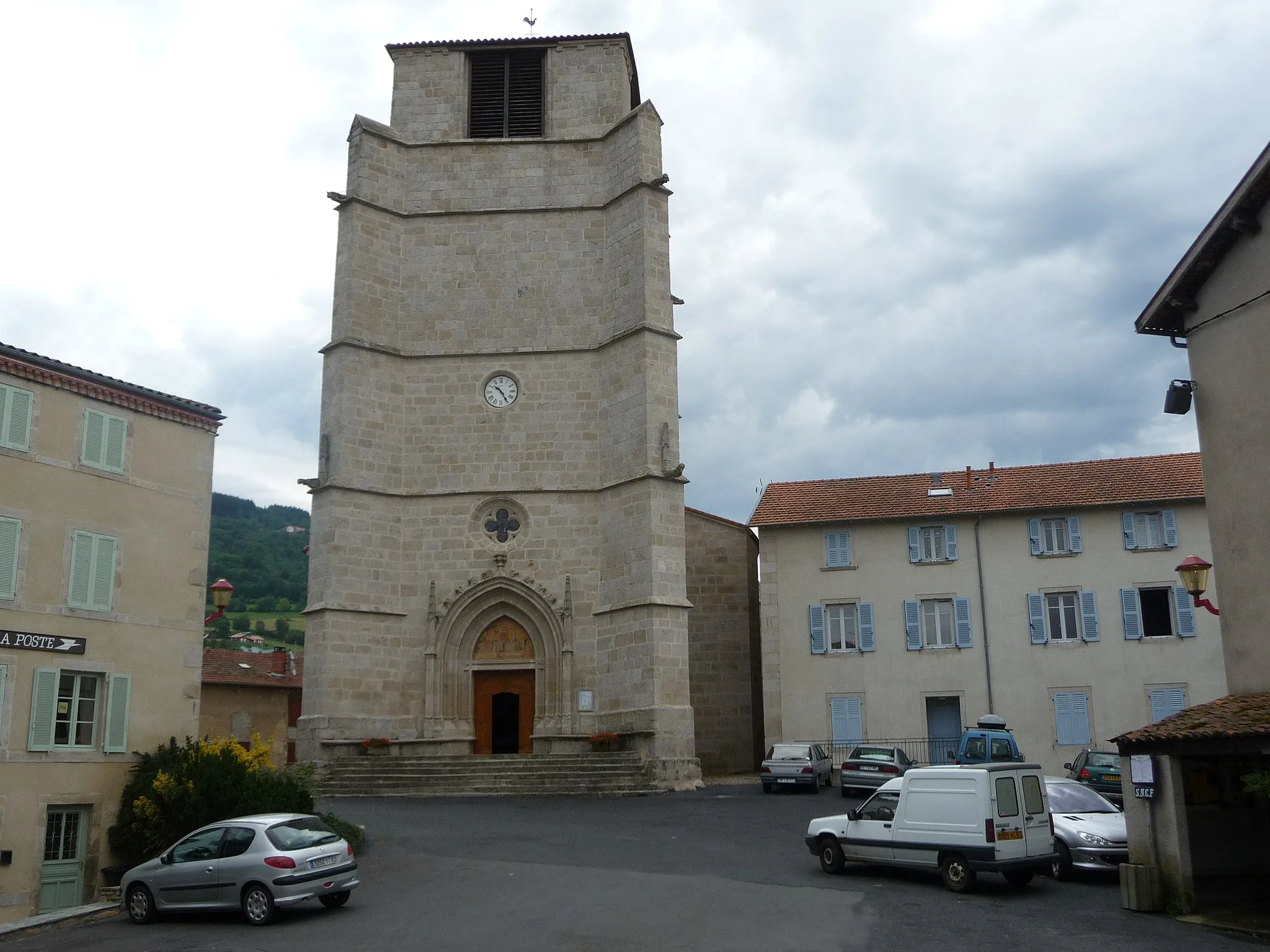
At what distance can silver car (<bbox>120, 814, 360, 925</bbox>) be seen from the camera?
1311cm

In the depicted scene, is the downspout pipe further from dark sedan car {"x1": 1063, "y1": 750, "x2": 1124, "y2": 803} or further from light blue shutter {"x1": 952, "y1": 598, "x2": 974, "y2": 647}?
dark sedan car {"x1": 1063, "y1": 750, "x2": 1124, "y2": 803}

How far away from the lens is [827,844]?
1507 cm

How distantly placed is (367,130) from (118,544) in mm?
15883

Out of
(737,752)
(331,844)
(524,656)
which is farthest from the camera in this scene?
(737,752)

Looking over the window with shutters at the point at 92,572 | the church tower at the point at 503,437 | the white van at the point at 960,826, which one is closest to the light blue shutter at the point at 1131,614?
the church tower at the point at 503,437

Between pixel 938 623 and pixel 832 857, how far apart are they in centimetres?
1684

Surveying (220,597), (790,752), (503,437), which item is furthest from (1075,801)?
(503,437)

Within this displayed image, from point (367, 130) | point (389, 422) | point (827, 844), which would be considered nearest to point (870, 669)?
point (389, 422)

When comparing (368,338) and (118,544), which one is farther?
(368,338)

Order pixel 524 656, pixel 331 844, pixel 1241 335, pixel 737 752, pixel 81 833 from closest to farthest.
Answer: pixel 331 844
pixel 1241 335
pixel 81 833
pixel 524 656
pixel 737 752

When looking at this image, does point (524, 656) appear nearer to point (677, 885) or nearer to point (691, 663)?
point (691, 663)

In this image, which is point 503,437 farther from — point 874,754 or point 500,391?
point 874,754

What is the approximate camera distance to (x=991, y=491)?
3188 cm

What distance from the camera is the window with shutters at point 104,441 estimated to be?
18359mm
